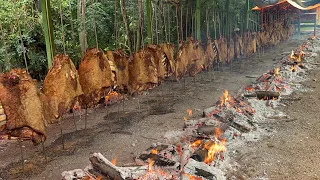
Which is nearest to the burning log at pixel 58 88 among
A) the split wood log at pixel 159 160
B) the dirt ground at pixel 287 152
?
the split wood log at pixel 159 160

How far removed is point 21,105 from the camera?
359 cm

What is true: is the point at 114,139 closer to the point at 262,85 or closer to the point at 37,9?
the point at 262,85

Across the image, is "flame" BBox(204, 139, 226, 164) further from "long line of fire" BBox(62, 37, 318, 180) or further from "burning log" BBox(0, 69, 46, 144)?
"burning log" BBox(0, 69, 46, 144)

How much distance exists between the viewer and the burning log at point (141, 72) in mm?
5992

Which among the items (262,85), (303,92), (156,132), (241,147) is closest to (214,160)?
(241,147)

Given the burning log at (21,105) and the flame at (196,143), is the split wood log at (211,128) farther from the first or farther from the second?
the burning log at (21,105)

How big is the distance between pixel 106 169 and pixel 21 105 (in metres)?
1.37

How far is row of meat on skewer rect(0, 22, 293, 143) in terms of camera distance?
3561mm

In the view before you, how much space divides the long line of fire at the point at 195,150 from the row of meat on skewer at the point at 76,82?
926 mm

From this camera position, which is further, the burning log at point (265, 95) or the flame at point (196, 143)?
the burning log at point (265, 95)

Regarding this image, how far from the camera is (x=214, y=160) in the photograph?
4309 millimetres

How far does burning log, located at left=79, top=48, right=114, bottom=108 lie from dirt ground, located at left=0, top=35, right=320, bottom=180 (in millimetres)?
995

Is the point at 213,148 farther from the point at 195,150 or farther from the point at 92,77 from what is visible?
the point at 92,77

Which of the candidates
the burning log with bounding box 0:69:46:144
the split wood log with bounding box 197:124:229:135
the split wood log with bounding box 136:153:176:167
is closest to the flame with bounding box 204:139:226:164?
the split wood log with bounding box 197:124:229:135
